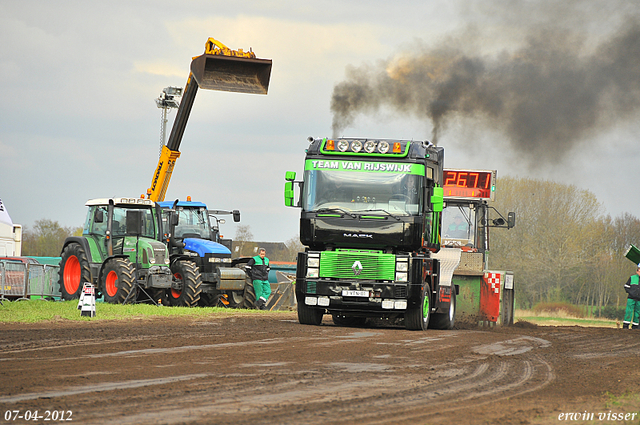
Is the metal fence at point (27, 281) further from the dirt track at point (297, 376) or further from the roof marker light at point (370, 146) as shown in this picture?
the roof marker light at point (370, 146)

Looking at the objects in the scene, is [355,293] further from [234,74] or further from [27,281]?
[27,281]

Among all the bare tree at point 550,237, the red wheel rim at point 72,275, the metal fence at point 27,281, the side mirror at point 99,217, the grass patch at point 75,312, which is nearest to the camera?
the grass patch at point 75,312

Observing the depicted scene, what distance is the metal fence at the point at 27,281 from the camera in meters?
21.2

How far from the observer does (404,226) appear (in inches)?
562

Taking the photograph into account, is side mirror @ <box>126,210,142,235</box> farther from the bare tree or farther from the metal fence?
the bare tree

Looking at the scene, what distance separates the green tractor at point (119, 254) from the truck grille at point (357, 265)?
6.26 meters

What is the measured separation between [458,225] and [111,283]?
31.0ft

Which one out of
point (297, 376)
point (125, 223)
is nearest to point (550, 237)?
point (125, 223)

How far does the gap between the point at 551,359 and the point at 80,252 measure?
13474mm

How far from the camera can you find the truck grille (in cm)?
1443

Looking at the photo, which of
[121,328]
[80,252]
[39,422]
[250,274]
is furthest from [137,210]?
[39,422]

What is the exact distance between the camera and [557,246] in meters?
48.8

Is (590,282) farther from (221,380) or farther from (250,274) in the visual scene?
(221,380)

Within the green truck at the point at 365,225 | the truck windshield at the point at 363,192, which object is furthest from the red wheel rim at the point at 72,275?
the truck windshield at the point at 363,192
